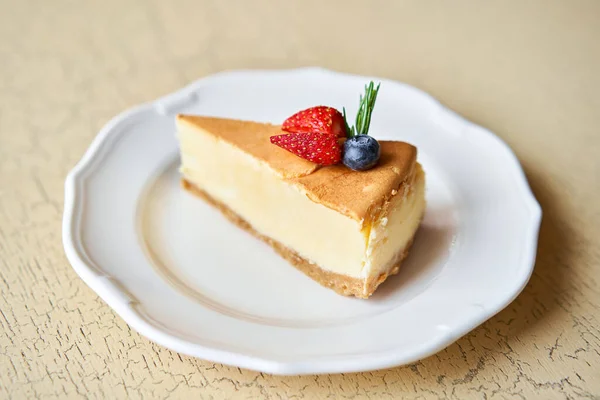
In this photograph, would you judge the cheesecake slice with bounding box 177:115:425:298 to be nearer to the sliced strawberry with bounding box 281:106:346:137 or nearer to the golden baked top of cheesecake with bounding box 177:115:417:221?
the golden baked top of cheesecake with bounding box 177:115:417:221

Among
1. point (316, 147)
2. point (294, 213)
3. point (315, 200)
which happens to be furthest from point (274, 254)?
point (316, 147)

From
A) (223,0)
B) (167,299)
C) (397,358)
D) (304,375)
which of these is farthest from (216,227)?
(223,0)

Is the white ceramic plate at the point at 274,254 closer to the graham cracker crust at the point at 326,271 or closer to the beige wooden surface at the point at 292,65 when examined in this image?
the graham cracker crust at the point at 326,271

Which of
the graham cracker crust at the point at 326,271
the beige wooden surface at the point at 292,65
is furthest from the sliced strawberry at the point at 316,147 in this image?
the beige wooden surface at the point at 292,65

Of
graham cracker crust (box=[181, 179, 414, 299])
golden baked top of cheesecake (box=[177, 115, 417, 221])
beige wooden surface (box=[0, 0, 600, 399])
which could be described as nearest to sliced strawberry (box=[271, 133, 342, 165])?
golden baked top of cheesecake (box=[177, 115, 417, 221])

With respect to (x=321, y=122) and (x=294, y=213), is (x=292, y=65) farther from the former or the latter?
(x=294, y=213)

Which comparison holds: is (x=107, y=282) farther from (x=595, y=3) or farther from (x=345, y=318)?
(x=595, y=3)
